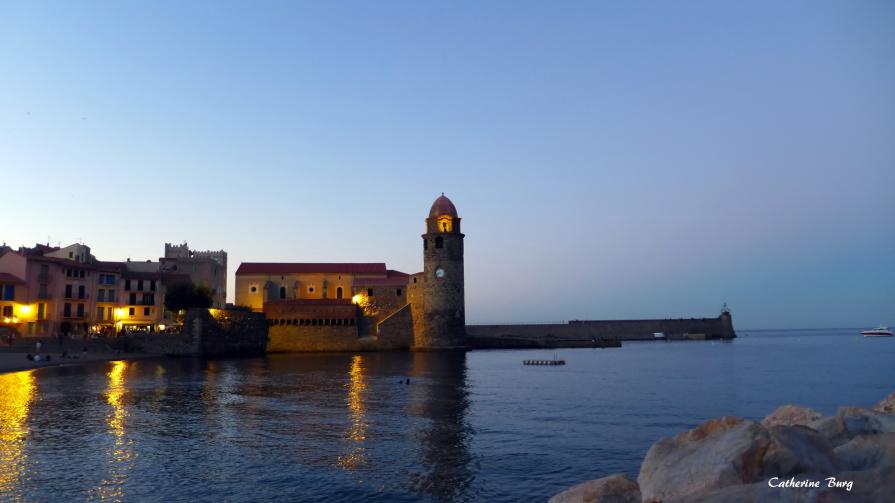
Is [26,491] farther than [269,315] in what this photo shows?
No

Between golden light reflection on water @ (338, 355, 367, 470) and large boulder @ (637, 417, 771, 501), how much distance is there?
11.9 meters

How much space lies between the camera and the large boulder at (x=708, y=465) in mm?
4707

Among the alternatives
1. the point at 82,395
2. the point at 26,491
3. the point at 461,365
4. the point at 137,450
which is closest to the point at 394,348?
the point at 461,365

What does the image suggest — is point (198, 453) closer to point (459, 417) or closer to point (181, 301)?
point (459, 417)

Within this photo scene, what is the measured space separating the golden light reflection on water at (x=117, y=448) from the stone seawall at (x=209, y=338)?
93.4 feet

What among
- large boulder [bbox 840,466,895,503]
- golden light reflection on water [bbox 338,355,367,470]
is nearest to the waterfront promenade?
golden light reflection on water [bbox 338,355,367,470]

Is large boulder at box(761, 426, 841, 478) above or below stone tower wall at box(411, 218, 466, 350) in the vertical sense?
below

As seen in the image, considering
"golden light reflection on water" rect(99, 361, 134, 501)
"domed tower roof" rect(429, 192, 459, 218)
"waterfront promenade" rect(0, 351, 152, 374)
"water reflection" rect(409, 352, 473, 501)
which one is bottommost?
"water reflection" rect(409, 352, 473, 501)

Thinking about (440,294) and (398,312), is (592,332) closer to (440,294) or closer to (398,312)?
(440,294)

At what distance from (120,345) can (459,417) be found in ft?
152

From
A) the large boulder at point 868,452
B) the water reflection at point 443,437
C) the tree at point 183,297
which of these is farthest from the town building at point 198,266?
the large boulder at point 868,452

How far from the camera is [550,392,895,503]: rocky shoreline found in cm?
385

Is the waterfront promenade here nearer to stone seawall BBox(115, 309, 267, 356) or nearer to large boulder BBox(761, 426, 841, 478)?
stone seawall BBox(115, 309, 267, 356)

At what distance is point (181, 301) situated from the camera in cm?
6762
